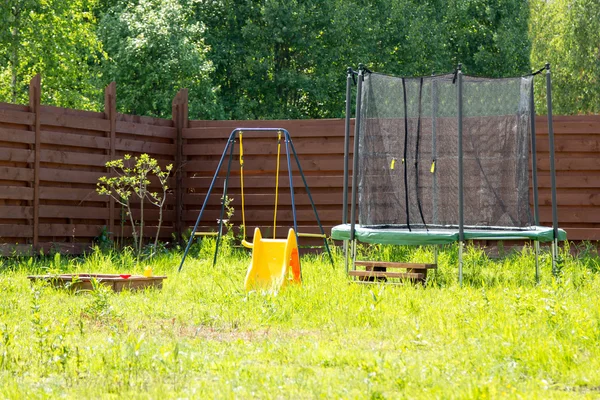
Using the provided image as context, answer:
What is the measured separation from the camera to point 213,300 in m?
5.42

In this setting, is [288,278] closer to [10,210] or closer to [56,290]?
[56,290]

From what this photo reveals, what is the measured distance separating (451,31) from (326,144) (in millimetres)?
15513

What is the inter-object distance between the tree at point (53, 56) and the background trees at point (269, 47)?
0.10 feet

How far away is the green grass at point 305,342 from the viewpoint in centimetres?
305

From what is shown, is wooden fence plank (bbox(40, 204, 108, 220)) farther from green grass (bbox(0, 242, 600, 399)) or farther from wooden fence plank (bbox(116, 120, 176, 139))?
green grass (bbox(0, 242, 600, 399))

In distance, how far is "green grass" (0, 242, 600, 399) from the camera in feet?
10.0

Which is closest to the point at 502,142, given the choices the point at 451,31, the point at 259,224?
the point at 259,224

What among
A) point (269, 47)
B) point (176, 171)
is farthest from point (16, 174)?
point (269, 47)

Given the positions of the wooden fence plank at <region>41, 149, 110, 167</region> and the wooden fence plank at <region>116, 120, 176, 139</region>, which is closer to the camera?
the wooden fence plank at <region>41, 149, 110, 167</region>

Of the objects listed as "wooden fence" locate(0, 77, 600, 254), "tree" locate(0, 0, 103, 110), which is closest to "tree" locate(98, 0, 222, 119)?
"tree" locate(0, 0, 103, 110)

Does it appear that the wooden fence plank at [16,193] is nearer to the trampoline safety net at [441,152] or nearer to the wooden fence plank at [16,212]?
the wooden fence plank at [16,212]

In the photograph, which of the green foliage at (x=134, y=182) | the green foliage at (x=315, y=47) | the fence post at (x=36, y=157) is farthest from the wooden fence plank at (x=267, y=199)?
the green foliage at (x=315, y=47)

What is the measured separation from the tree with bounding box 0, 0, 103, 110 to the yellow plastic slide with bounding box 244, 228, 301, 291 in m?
10.9

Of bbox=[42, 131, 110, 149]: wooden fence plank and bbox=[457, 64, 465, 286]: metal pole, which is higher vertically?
bbox=[42, 131, 110, 149]: wooden fence plank
